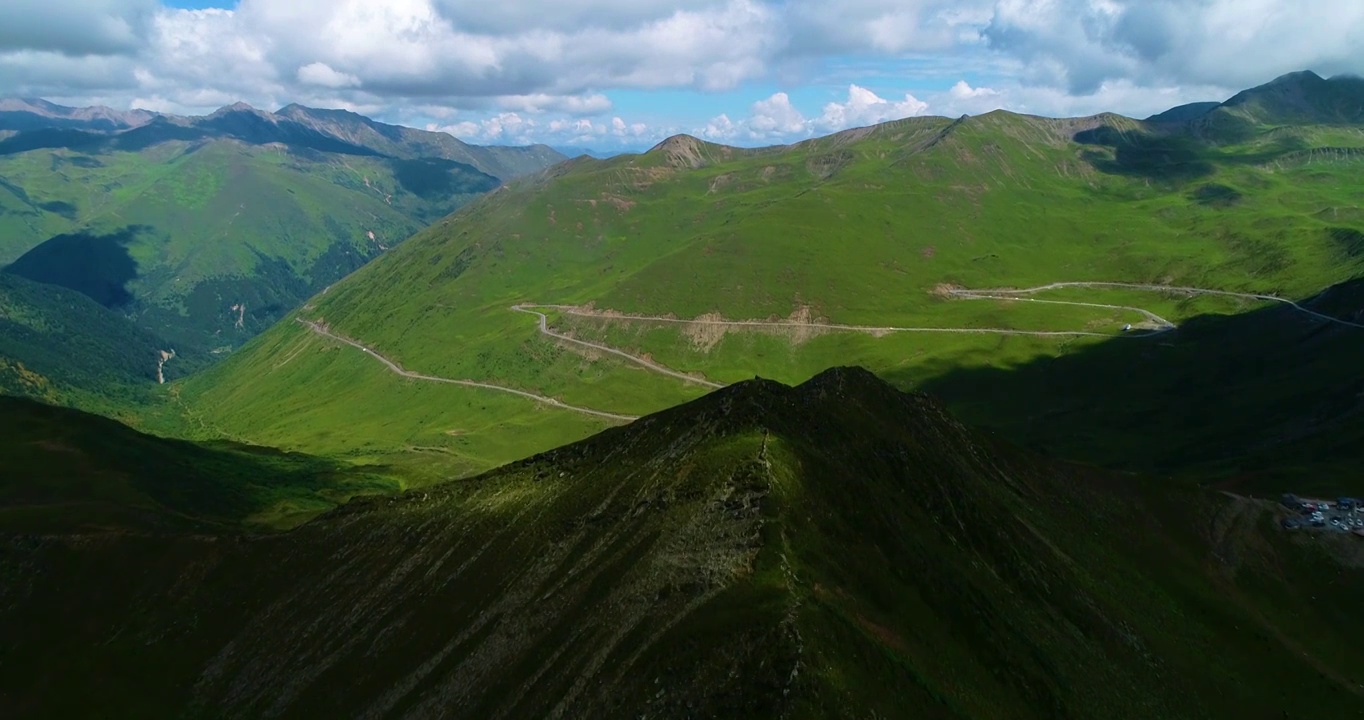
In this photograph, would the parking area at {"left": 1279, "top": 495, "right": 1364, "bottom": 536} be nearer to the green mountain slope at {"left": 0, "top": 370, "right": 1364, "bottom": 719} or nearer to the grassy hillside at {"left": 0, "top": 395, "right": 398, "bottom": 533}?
the green mountain slope at {"left": 0, "top": 370, "right": 1364, "bottom": 719}

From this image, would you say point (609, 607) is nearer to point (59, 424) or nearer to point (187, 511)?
point (187, 511)

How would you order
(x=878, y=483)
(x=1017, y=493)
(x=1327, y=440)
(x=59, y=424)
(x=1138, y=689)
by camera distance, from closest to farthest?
1. (x=1138, y=689)
2. (x=878, y=483)
3. (x=1017, y=493)
4. (x=1327, y=440)
5. (x=59, y=424)

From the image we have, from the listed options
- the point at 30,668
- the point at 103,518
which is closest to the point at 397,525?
the point at 30,668

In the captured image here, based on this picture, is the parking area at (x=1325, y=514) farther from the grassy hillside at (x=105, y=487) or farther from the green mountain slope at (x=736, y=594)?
the grassy hillside at (x=105, y=487)

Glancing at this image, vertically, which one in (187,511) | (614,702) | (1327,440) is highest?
(614,702)

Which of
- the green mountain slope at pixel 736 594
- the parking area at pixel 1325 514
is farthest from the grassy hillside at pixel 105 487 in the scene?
the parking area at pixel 1325 514

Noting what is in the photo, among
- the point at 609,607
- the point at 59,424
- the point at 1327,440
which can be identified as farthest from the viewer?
the point at 59,424

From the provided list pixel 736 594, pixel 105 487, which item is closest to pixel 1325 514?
pixel 736 594
